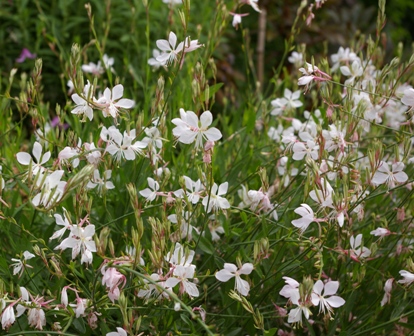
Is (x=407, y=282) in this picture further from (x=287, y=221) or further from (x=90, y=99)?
(x=90, y=99)

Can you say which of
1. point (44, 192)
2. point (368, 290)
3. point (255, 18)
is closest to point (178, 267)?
point (44, 192)

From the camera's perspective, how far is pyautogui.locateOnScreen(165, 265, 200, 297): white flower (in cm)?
146

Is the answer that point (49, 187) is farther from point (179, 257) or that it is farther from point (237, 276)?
point (237, 276)

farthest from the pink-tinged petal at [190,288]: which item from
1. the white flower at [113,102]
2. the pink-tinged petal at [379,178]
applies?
the pink-tinged petal at [379,178]

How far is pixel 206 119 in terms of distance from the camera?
151 centimetres

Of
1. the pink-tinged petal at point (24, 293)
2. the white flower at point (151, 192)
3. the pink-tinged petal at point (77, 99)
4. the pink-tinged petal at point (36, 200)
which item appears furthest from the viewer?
the white flower at point (151, 192)

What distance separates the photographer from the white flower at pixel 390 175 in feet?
5.57

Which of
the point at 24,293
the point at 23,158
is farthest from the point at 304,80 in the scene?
the point at 24,293

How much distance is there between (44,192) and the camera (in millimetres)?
1397

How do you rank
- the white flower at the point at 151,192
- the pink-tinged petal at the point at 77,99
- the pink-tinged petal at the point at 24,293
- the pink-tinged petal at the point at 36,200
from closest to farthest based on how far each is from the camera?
the pink-tinged petal at the point at 36,200, the pink-tinged petal at the point at 24,293, the pink-tinged petal at the point at 77,99, the white flower at the point at 151,192

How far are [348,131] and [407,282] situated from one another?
0.41 m

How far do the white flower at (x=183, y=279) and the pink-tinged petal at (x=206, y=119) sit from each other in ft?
1.04

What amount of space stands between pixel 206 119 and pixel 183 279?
36cm

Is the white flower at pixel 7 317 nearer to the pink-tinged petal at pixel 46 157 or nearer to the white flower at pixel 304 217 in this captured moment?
the pink-tinged petal at pixel 46 157
